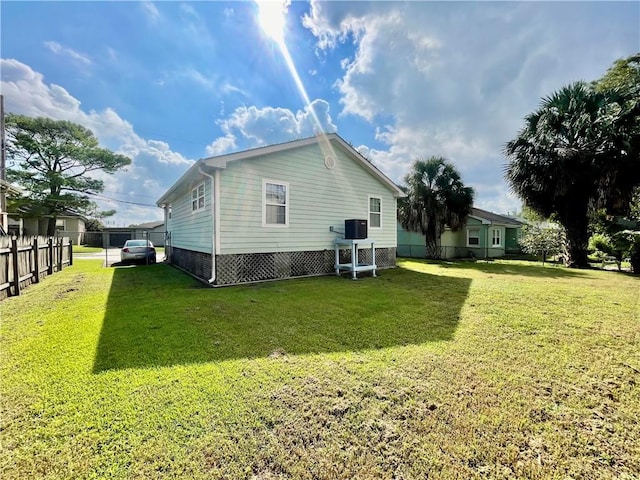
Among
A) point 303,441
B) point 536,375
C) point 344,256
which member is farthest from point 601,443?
point 344,256

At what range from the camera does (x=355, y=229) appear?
31.2 ft

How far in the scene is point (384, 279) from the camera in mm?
9273

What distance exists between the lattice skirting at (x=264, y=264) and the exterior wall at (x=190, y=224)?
383mm

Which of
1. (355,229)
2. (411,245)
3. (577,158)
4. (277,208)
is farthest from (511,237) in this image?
Result: (277,208)

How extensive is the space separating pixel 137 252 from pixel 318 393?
14699 mm

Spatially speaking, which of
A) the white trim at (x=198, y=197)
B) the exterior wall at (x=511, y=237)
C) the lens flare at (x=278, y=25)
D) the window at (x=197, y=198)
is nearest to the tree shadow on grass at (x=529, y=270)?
the lens flare at (x=278, y=25)

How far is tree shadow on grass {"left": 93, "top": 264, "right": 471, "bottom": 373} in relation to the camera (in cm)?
362

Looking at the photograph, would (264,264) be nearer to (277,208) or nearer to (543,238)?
(277,208)

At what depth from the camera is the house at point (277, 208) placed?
7965 millimetres

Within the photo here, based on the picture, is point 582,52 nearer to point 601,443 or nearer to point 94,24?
point 601,443

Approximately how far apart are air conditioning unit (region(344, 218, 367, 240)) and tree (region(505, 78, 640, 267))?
899 centimetres

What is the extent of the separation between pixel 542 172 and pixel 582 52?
4.59 metres

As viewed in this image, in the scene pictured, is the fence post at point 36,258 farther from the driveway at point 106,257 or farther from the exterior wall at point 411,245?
the exterior wall at point 411,245

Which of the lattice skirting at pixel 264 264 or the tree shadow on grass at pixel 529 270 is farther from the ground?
the lattice skirting at pixel 264 264
